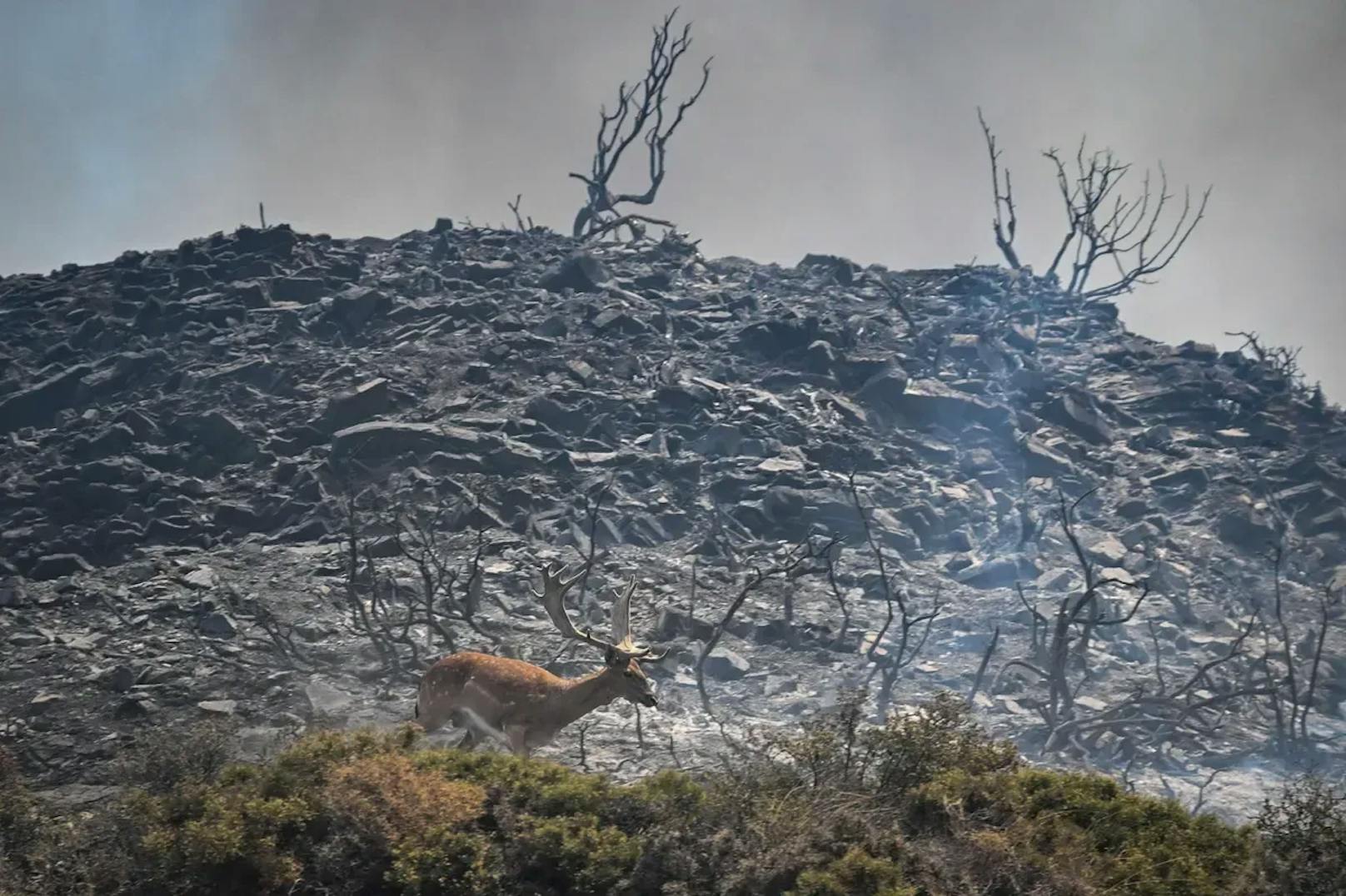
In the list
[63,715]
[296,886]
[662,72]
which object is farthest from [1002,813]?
[662,72]

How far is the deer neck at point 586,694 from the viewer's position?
13.1 meters

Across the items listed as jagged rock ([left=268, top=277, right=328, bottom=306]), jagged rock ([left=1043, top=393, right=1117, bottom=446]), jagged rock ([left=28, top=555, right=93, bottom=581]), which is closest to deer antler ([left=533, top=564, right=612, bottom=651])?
jagged rock ([left=28, top=555, right=93, bottom=581])

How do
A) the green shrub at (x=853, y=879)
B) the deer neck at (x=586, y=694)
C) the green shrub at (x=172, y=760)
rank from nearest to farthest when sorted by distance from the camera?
the green shrub at (x=853, y=879), the green shrub at (x=172, y=760), the deer neck at (x=586, y=694)

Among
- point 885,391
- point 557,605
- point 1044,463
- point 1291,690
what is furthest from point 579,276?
point 557,605

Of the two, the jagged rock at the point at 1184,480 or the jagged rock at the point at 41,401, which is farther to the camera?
the jagged rock at the point at 41,401

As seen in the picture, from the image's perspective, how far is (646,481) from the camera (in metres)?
39.3

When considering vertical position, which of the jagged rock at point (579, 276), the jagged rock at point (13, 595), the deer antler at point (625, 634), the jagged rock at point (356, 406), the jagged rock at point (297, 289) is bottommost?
the deer antler at point (625, 634)

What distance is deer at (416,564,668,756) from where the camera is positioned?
43.2 ft

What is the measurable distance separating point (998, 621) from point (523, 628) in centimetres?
1258

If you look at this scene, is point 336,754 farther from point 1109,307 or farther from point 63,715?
point 1109,307

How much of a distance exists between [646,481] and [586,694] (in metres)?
26.2

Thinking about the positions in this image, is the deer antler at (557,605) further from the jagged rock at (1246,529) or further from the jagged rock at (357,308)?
the jagged rock at (357,308)

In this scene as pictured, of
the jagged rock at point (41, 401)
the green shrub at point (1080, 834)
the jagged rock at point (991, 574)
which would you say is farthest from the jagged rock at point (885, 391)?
the green shrub at point (1080, 834)

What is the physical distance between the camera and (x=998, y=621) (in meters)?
32.7
